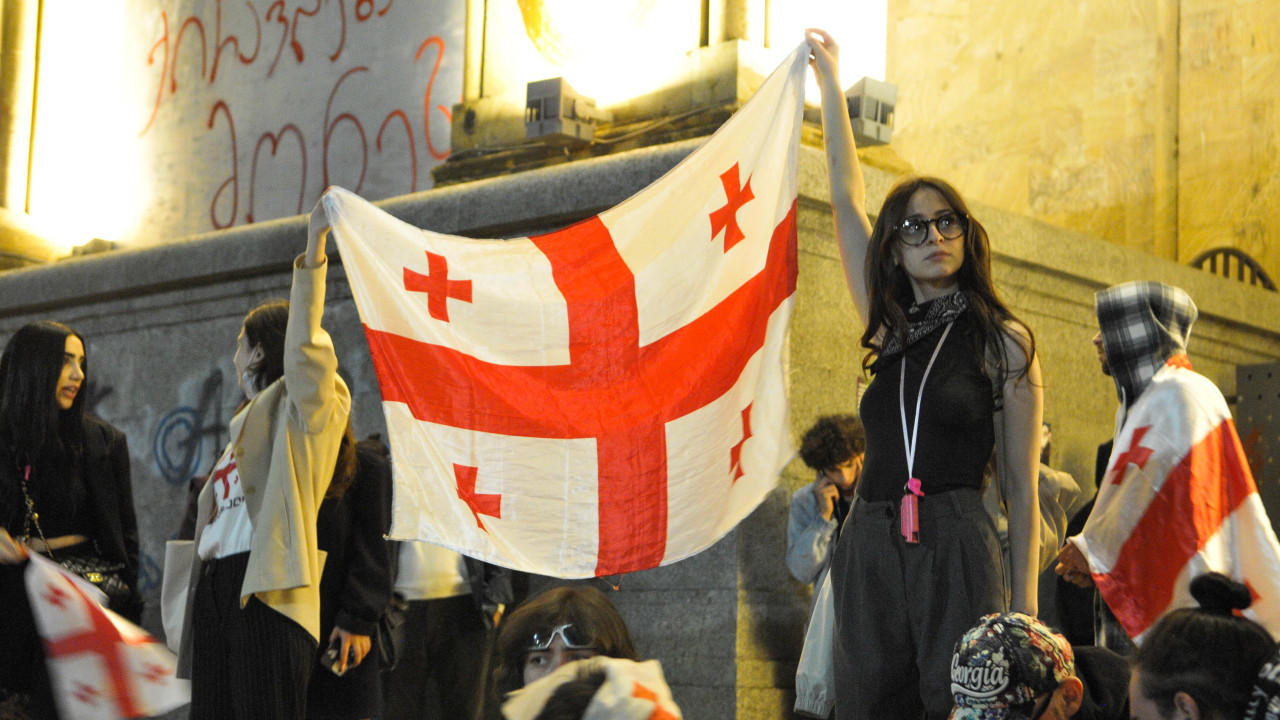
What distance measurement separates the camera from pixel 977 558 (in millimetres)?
3223

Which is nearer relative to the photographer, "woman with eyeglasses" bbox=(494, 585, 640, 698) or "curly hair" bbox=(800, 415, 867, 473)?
"woman with eyeglasses" bbox=(494, 585, 640, 698)

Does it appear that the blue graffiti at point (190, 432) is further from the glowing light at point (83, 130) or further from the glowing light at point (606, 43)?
the glowing light at point (83, 130)

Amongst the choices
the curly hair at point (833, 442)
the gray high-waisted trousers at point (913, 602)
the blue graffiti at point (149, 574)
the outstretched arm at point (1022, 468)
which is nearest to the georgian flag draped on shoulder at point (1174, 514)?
the curly hair at point (833, 442)

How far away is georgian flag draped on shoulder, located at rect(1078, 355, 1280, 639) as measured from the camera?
181 inches

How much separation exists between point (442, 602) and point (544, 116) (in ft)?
7.88

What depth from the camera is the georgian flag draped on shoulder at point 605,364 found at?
4.13m

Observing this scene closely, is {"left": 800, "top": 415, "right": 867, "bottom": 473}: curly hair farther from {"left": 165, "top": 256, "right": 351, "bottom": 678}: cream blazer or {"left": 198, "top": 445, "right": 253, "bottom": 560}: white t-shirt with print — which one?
{"left": 198, "top": 445, "right": 253, "bottom": 560}: white t-shirt with print

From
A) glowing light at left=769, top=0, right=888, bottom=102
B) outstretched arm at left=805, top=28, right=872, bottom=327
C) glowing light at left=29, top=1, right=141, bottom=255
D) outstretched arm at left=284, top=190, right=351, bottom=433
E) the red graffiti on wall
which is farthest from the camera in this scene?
glowing light at left=29, top=1, right=141, bottom=255

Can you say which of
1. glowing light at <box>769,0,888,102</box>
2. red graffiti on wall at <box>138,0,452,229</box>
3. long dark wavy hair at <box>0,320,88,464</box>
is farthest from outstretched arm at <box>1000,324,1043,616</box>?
red graffiti on wall at <box>138,0,452,229</box>

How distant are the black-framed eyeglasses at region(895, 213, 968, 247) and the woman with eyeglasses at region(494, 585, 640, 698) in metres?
1.10

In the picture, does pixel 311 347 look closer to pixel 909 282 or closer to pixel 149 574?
pixel 909 282

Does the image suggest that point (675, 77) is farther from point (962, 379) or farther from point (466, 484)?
point (962, 379)

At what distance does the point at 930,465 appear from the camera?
3.29m

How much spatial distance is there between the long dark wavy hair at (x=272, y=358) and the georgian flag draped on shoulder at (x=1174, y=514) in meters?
2.39
